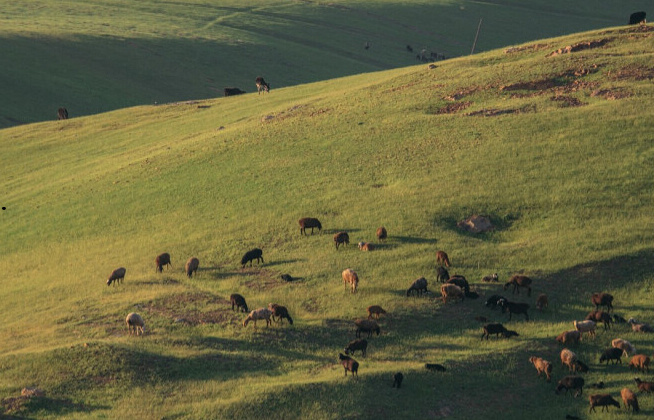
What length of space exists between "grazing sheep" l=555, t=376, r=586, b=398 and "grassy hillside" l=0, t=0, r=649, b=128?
70113 mm

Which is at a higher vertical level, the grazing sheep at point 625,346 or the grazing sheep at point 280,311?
the grazing sheep at point 280,311

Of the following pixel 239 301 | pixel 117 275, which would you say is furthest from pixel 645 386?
pixel 117 275

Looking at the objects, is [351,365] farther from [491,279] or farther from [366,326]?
[491,279]

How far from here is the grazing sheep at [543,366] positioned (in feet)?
98.2

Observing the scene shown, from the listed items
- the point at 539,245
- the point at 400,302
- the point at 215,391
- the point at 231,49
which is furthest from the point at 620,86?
the point at 231,49

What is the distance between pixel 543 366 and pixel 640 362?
3.05m

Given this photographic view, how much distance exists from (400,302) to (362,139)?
21894 mm

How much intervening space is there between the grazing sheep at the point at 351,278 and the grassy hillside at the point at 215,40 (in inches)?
2333

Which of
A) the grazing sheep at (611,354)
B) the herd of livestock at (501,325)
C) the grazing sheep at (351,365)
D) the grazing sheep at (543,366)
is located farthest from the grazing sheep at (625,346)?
the grazing sheep at (351,365)

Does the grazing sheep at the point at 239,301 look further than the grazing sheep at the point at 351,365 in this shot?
Yes

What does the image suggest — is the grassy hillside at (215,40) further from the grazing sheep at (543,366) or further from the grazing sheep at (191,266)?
the grazing sheep at (543,366)

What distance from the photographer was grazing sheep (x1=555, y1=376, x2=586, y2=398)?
29047 mm

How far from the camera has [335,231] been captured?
44.1 metres

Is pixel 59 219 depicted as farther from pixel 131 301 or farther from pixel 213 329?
pixel 213 329
